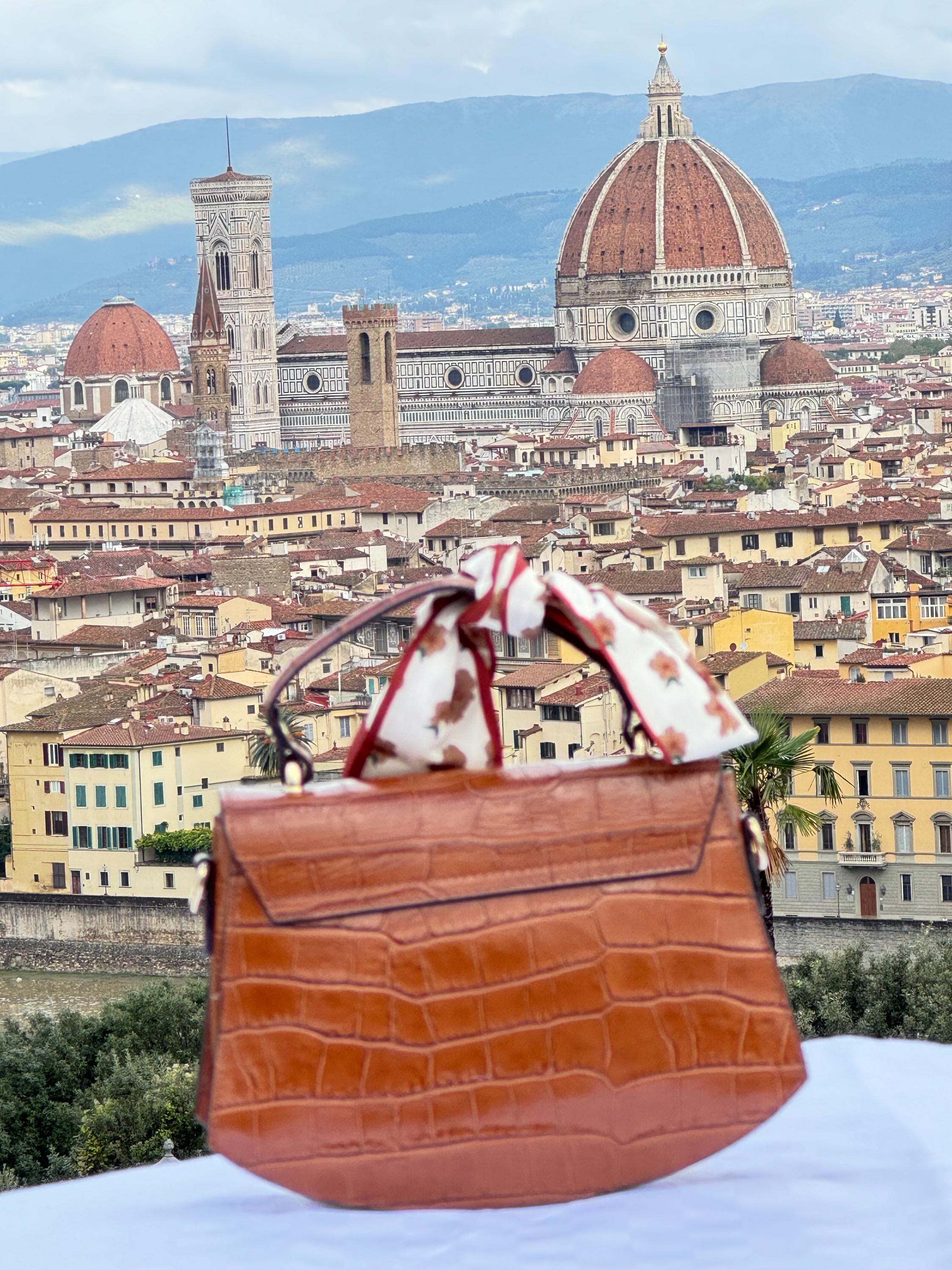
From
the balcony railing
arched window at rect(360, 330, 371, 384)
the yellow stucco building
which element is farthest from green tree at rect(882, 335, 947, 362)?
the balcony railing

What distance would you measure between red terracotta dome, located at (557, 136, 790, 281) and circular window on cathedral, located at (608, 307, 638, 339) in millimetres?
1114

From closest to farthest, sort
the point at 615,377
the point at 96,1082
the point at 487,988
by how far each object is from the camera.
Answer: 1. the point at 487,988
2. the point at 96,1082
3. the point at 615,377

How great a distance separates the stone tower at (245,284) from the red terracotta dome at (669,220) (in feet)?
27.6

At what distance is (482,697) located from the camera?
9.68 feet

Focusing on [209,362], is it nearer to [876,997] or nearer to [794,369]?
[794,369]

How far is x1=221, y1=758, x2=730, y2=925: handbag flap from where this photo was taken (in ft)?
9.10

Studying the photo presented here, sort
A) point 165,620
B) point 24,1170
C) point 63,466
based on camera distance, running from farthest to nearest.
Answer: point 63,466, point 165,620, point 24,1170

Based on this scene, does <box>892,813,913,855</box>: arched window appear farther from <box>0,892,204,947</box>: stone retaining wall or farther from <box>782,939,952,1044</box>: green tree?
<box>782,939,952,1044</box>: green tree

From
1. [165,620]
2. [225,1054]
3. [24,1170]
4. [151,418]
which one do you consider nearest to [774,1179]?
[225,1054]

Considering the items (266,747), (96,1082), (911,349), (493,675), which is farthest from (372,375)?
(493,675)

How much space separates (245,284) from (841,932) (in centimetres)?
6701

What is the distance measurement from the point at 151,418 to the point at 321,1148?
80.9m

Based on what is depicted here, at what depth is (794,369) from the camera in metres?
79.9

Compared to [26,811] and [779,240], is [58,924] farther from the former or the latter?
[779,240]
